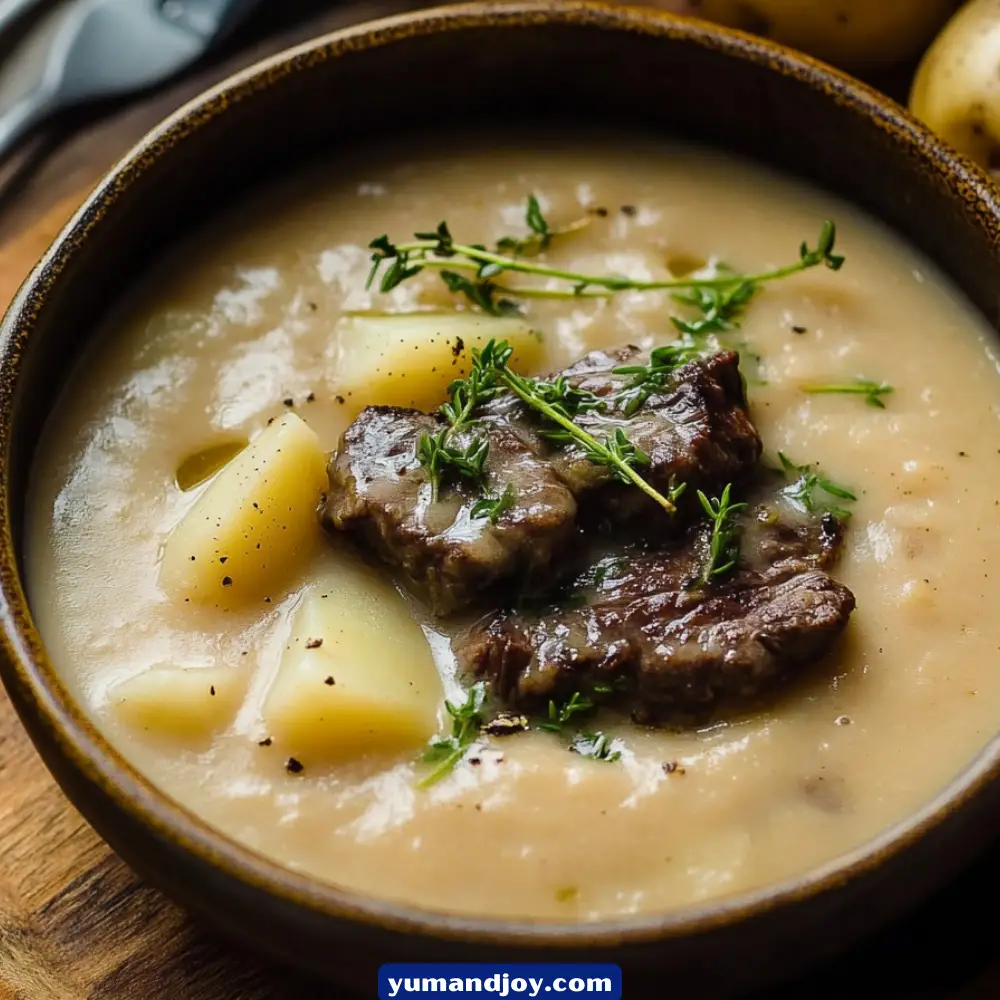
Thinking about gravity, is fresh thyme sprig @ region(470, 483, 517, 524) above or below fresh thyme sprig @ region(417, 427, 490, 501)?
below

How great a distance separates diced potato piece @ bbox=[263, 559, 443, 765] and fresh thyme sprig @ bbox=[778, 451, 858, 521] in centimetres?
67

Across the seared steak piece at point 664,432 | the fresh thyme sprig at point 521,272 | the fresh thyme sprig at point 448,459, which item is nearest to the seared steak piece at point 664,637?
the seared steak piece at point 664,432

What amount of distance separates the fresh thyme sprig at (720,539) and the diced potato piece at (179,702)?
2.44ft

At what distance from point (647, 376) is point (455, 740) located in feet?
2.28

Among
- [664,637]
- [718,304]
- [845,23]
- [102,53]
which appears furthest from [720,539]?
[102,53]

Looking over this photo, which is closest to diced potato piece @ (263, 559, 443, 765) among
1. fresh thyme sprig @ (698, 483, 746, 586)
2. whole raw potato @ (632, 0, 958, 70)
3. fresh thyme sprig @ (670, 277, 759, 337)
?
fresh thyme sprig @ (698, 483, 746, 586)

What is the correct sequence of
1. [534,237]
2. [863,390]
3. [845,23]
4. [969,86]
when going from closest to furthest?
[863,390], [534,237], [969,86], [845,23]

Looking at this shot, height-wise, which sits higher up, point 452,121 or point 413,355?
point 452,121

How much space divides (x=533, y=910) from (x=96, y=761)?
619 mm

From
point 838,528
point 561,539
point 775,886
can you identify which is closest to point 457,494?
point 561,539

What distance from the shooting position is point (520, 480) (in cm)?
218

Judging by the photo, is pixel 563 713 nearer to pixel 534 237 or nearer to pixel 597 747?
pixel 597 747

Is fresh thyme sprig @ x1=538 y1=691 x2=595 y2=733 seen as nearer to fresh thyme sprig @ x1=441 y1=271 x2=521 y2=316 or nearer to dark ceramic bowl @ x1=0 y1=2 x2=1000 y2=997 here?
dark ceramic bowl @ x1=0 y1=2 x2=1000 y2=997

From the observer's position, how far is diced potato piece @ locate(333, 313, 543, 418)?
2.48 metres
